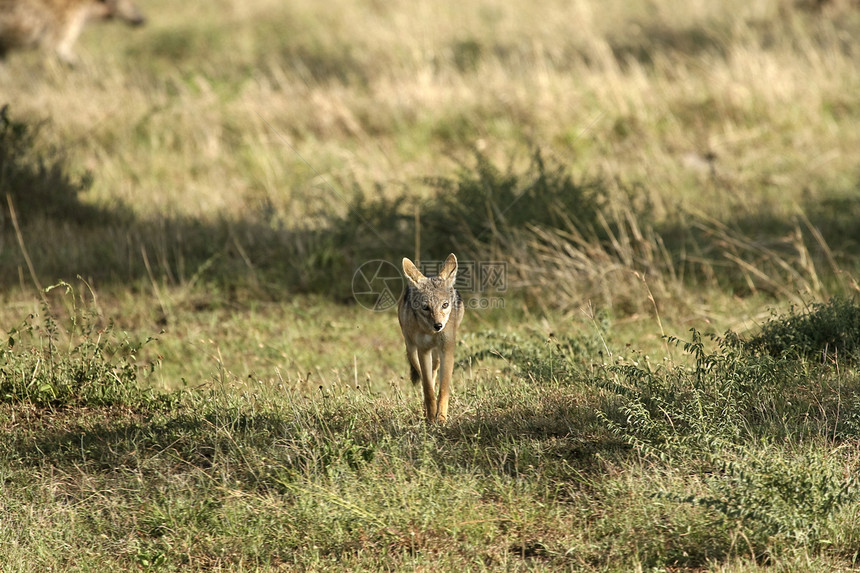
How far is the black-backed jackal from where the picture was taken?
5020 millimetres

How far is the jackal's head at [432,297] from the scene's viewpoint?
4965 mm

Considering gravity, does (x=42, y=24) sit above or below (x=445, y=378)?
above

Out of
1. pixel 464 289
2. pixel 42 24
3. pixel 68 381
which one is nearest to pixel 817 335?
pixel 464 289

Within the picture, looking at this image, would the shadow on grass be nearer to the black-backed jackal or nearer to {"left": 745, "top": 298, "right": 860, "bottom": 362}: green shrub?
{"left": 745, "top": 298, "right": 860, "bottom": 362}: green shrub

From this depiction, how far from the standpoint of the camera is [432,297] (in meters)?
5.01

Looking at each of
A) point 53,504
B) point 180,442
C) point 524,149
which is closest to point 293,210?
point 524,149

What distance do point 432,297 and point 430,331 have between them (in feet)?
0.68

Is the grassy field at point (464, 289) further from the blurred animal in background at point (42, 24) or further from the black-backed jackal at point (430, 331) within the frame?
the blurred animal in background at point (42, 24)

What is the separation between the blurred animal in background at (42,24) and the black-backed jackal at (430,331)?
36.4ft

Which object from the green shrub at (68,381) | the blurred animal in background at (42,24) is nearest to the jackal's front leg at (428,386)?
the green shrub at (68,381)

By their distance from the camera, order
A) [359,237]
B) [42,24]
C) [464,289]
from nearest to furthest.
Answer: [464,289], [359,237], [42,24]

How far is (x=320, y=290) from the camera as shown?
847 centimetres

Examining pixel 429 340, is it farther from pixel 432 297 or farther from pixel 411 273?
pixel 411 273

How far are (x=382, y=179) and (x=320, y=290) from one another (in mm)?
2406
